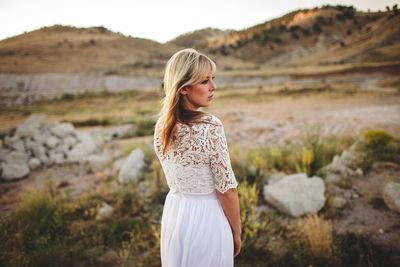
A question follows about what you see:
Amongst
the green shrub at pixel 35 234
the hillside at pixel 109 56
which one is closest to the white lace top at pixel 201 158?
the green shrub at pixel 35 234

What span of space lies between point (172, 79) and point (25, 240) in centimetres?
349

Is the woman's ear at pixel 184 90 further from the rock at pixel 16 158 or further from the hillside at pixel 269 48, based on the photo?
the rock at pixel 16 158

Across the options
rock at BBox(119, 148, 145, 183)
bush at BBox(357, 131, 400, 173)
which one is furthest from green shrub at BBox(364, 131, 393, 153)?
rock at BBox(119, 148, 145, 183)

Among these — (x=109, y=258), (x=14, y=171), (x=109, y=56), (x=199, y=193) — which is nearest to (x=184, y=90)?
(x=199, y=193)

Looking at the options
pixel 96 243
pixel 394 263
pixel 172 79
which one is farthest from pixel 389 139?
pixel 96 243

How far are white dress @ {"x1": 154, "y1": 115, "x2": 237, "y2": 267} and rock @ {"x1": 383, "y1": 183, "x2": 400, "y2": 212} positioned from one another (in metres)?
3.02

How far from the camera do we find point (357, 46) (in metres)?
45.9

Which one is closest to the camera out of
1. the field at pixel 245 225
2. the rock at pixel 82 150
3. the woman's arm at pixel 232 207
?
the woman's arm at pixel 232 207

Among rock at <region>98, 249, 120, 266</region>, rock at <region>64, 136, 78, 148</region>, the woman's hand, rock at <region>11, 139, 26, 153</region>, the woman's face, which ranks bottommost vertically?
rock at <region>98, 249, 120, 266</region>

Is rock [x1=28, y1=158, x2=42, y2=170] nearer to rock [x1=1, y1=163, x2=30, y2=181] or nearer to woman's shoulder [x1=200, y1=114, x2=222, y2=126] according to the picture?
rock [x1=1, y1=163, x2=30, y2=181]

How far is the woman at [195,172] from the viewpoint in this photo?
3.82ft

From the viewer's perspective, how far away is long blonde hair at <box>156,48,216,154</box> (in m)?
1.15

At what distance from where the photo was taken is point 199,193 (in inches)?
52.7

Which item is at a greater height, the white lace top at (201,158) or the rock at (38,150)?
the white lace top at (201,158)
